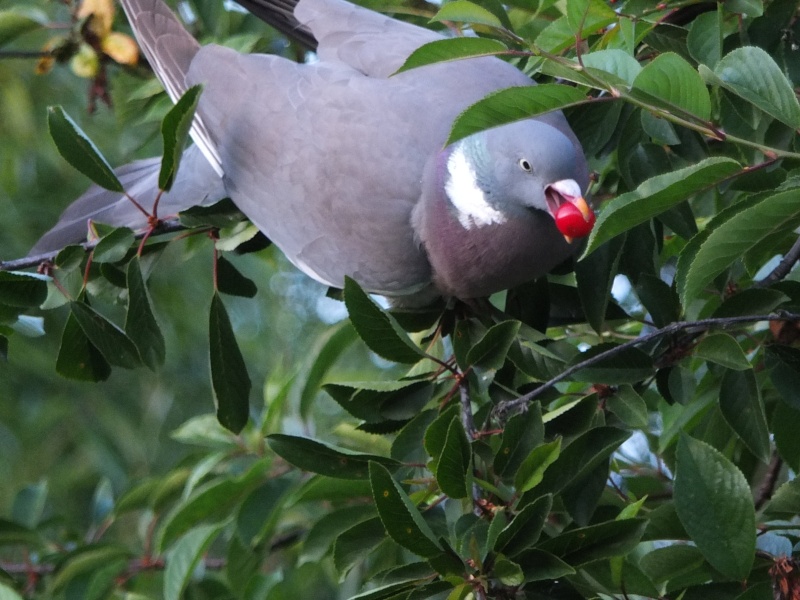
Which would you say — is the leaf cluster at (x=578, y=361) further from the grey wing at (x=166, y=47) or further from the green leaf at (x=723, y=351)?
the grey wing at (x=166, y=47)

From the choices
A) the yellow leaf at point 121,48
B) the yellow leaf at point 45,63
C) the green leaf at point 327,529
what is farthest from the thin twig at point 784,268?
the yellow leaf at point 45,63

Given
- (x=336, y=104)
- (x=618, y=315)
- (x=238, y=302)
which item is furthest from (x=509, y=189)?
(x=238, y=302)

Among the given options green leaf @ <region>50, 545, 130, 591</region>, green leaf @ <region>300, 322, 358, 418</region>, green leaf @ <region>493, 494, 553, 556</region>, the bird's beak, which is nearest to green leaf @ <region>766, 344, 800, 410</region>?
the bird's beak

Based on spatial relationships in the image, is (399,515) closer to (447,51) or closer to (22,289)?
(447,51)

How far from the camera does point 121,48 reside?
90.4 inches

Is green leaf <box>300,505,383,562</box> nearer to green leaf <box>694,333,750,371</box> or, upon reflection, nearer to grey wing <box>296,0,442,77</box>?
green leaf <box>694,333,750,371</box>

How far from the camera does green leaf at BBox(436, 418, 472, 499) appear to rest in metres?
1.19

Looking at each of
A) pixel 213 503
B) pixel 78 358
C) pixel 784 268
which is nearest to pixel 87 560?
pixel 213 503

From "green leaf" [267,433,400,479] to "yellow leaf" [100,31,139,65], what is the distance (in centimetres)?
121

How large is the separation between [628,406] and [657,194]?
422mm

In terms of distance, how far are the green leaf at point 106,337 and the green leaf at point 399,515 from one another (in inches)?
26.6

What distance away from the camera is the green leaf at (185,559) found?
6.14 feet

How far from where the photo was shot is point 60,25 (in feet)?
7.52

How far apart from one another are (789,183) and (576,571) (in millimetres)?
514
